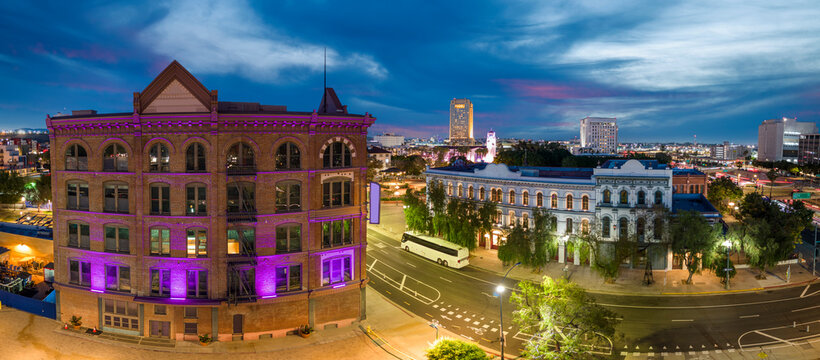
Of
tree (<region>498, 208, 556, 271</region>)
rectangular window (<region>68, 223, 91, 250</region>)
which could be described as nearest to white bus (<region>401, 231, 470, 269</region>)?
tree (<region>498, 208, 556, 271</region>)

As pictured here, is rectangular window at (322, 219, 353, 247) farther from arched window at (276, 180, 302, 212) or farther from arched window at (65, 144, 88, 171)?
arched window at (65, 144, 88, 171)

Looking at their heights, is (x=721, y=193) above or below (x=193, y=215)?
below

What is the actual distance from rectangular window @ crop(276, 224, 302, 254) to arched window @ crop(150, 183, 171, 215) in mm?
8533

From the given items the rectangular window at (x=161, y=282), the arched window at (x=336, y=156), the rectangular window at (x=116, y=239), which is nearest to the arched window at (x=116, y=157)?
the rectangular window at (x=116, y=239)

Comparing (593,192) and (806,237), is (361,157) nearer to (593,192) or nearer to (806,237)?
(593,192)

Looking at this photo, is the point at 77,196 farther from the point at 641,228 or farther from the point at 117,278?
the point at 641,228

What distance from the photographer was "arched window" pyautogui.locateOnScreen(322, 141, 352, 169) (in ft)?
111

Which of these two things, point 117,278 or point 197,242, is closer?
point 197,242

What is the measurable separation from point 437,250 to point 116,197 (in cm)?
3779

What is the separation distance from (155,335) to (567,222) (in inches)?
1853

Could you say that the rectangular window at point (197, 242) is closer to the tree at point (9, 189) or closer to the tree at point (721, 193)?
the tree at point (9, 189)

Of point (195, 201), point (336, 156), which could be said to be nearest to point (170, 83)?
point (195, 201)

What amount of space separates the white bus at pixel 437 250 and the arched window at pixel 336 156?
2463cm

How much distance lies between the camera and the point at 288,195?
3247 cm
